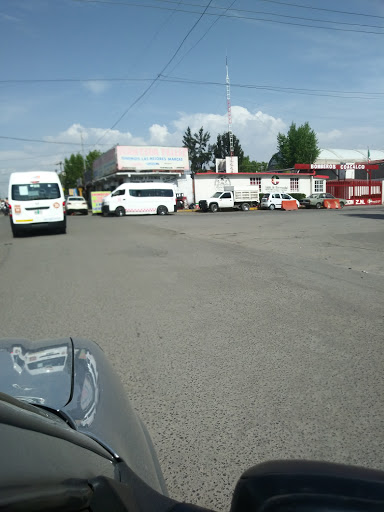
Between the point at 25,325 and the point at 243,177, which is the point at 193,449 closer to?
the point at 25,325

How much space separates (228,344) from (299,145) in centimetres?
6434

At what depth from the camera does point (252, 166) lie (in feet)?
304

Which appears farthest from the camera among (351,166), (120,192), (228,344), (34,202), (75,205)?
(351,166)

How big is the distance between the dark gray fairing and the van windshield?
1475 cm

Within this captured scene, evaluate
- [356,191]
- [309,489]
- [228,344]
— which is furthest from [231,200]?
[309,489]

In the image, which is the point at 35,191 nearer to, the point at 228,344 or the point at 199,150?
the point at 228,344

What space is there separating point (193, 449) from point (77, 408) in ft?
4.06

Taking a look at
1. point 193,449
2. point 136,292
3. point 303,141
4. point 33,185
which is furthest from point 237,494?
point 303,141

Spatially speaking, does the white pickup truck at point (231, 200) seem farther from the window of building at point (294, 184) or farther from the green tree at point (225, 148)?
the green tree at point (225, 148)

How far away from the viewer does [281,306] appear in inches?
214

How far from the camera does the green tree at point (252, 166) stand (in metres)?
87.9

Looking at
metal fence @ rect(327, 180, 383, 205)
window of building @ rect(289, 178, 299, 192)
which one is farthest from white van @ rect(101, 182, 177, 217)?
metal fence @ rect(327, 180, 383, 205)

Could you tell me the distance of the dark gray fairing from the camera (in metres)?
1.31

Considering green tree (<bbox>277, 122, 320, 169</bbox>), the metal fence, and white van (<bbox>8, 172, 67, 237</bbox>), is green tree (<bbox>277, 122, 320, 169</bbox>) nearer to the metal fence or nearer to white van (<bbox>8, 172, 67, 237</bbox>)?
the metal fence
